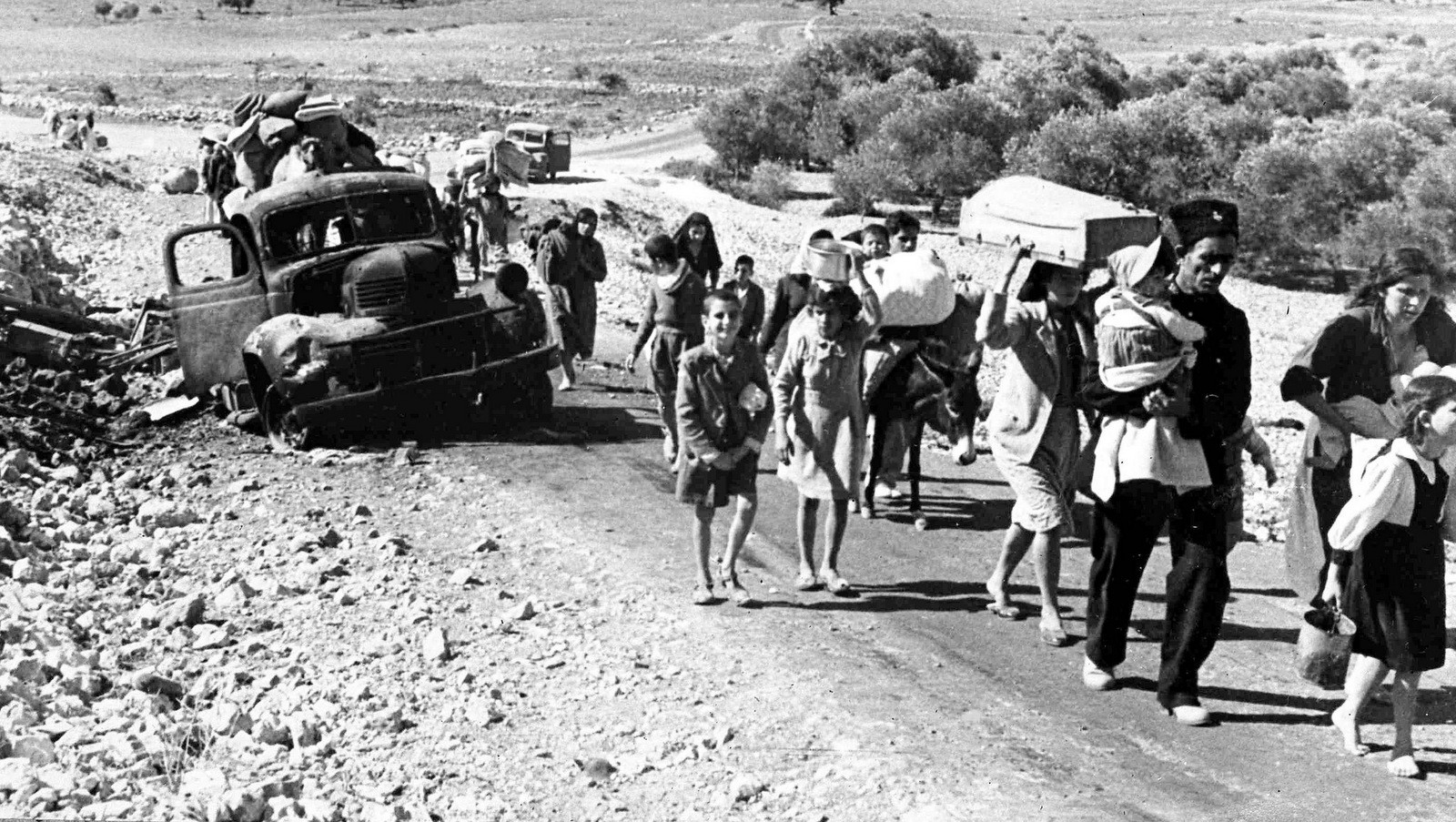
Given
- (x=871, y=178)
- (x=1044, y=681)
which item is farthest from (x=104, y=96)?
(x=1044, y=681)

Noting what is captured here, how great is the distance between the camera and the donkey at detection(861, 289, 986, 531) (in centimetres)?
1007

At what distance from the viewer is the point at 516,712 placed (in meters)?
7.55

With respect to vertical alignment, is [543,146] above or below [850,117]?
below

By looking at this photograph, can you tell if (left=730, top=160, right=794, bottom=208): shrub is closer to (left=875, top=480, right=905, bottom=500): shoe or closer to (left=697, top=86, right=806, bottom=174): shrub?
(left=697, top=86, right=806, bottom=174): shrub

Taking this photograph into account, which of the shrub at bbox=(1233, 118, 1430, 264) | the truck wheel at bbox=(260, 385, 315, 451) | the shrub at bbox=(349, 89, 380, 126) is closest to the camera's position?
the truck wheel at bbox=(260, 385, 315, 451)

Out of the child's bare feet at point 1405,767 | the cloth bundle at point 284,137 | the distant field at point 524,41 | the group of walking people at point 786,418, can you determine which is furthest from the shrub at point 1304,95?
the child's bare feet at point 1405,767

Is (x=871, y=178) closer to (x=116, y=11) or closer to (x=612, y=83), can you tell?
(x=612, y=83)

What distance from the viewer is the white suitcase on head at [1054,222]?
8305 mm

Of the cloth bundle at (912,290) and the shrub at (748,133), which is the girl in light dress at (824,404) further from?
the shrub at (748,133)

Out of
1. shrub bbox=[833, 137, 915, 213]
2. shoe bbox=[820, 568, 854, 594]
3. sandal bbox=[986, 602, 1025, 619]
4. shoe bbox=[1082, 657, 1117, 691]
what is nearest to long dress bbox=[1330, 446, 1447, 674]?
shoe bbox=[1082, 657, 1117, 691]

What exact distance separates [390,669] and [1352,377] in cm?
450

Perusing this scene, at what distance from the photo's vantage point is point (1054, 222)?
8633 mm

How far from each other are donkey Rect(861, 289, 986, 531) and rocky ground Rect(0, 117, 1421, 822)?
5.55 ft

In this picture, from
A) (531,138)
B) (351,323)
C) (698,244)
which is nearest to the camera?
(698,244)
